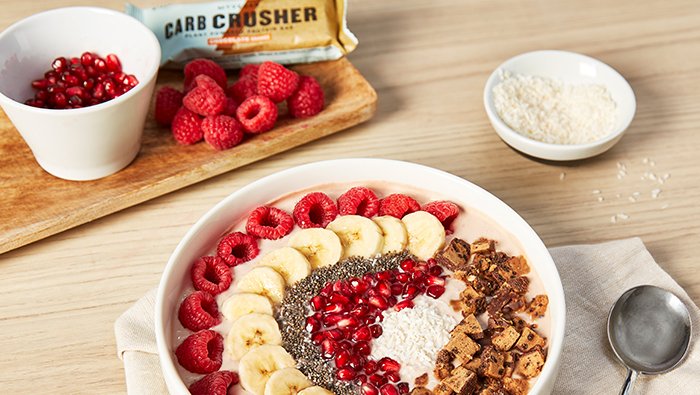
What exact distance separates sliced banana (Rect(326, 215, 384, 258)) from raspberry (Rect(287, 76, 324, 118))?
0.47 m

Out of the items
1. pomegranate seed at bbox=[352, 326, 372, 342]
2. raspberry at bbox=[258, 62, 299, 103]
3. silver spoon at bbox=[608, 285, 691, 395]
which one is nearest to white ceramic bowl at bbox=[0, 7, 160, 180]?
raspberry at bbox=[258, 62, 299, 103]

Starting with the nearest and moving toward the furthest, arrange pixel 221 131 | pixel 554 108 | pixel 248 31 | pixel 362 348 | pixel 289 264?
pixel 362 348, pixel 289 264, pixel 221 131, pixel 554 108, pixel 248 31

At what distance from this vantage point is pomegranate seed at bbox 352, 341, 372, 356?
1.46 metres

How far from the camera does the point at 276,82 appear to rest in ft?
6.59

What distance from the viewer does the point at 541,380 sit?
1.32 m

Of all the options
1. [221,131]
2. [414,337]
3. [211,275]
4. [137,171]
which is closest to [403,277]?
[414,337]

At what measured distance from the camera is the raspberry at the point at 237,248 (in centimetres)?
159

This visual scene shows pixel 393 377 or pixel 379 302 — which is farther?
pixel 379 302

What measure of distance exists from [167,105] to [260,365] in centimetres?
85

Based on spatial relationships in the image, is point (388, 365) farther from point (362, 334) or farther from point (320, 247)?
point (320, 247)

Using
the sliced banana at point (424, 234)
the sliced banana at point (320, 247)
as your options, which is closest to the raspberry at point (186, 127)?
the sliced banana at point (320, 247)

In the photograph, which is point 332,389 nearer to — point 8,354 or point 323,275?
point 323,275

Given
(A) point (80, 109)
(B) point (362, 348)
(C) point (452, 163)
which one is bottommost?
(C) point (452, 163)

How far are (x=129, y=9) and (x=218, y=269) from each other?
0.92 m
